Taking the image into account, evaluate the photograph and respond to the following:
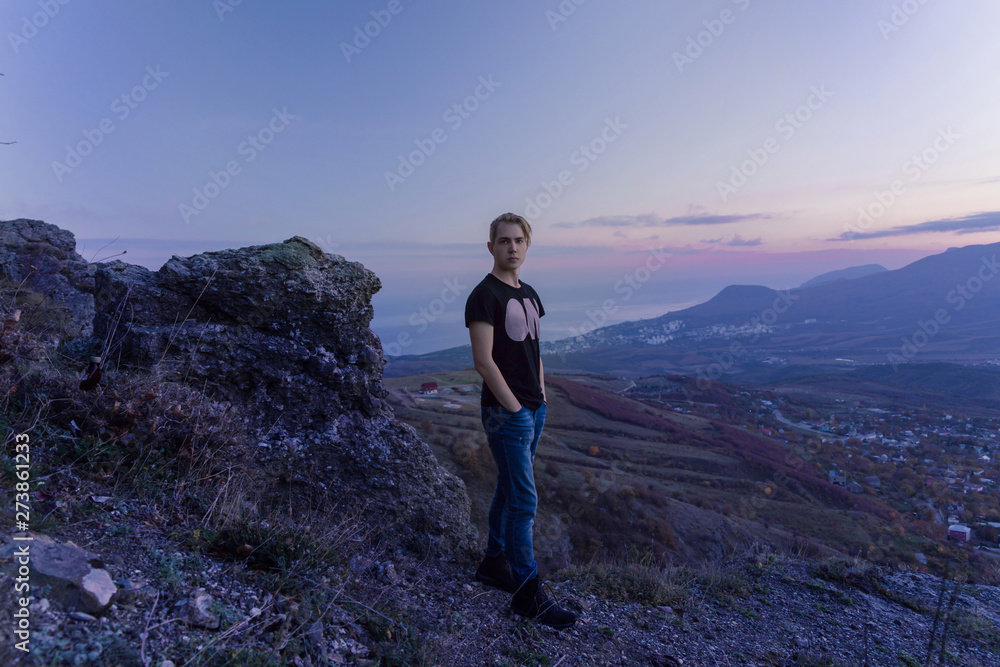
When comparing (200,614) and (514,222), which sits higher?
(514,222)

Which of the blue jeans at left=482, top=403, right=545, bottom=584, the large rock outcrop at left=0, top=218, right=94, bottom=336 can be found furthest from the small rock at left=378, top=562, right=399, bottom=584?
the large rock outcrop at left=0, top=218, right=94, bottom=336

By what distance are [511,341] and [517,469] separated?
100cm

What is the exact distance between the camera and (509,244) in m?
3.91

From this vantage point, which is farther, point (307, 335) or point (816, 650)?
point (307, 335)

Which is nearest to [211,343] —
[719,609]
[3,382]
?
[3,382]

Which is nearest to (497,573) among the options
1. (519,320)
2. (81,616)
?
(519,320)

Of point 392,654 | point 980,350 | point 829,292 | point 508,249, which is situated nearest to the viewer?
point 392,654

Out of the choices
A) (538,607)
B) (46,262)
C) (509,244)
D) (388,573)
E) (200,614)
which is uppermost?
(46,262)

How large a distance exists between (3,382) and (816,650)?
23.2ft

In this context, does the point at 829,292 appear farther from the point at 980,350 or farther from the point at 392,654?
the point at 392,654

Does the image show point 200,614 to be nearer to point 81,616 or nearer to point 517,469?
point 81,616

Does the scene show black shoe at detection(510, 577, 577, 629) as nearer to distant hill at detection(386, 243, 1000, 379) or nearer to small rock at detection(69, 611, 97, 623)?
small rock at detection(69, 611, 97, 623)

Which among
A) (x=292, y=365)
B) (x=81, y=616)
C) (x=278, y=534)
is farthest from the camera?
(x=292, y=365)

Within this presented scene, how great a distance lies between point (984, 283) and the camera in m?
119
